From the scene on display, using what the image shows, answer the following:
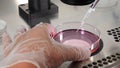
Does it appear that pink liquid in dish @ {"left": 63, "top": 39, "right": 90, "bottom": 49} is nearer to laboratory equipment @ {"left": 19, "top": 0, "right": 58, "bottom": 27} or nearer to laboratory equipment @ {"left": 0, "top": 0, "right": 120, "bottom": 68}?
laboratory equipment @ {"left": 0, "top": 0, "right": 120, "bottom": 68}

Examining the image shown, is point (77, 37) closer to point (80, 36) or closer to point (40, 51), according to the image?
point (80, 36)

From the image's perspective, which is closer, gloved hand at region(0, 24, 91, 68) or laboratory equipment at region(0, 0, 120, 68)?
gloved hand at region(0, 24, 91, 68)

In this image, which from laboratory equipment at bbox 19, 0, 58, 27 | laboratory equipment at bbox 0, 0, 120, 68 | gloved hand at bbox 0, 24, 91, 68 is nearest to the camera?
gloved hand at bbox 0, 24, 91, 68

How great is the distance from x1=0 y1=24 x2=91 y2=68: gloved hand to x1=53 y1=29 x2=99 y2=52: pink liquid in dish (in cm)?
7

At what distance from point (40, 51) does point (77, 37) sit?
8.8 inches

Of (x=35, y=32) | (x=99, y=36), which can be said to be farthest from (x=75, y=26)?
(x=35, y=32)

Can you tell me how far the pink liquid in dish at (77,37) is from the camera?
78 centimetres

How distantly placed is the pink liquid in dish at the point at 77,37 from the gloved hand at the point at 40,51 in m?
0.07

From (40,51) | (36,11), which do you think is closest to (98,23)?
(36,11)

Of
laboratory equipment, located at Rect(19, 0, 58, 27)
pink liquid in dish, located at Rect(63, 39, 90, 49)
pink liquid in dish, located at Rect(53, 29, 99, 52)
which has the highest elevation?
laboratory equipment, located at Rect(19, 0, 58, 27)

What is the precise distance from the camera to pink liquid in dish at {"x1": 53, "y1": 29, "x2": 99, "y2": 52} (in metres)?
0.78

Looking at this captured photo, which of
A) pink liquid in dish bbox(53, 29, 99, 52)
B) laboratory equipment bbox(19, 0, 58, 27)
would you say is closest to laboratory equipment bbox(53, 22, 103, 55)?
pink liquid in dish bbox(53, 29, 99, 52)

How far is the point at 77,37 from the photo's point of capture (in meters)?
0.81

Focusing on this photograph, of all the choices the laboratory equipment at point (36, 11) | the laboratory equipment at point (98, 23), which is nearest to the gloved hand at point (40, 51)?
the laboratory equipment at point (98, 23)
